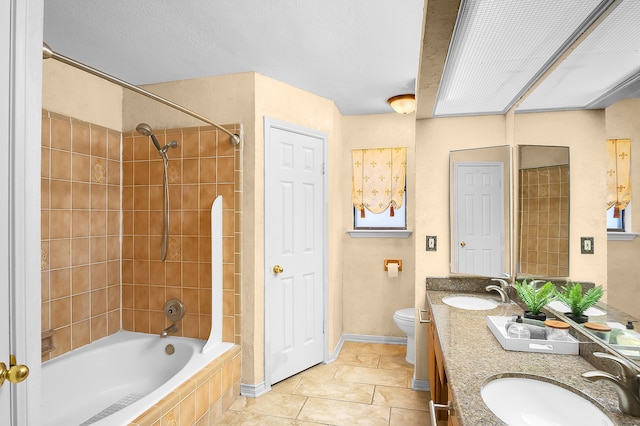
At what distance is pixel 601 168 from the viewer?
1.24m

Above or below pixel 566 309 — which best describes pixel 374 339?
below

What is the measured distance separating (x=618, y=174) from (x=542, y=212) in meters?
0.83

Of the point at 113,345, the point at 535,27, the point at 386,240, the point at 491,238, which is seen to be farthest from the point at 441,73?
the point at 113,345

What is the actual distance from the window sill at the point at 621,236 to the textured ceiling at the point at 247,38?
141 centimetres

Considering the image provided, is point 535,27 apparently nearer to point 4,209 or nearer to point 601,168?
point 601,168

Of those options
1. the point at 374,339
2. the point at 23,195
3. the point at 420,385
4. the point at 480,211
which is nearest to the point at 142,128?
the point at 23,195

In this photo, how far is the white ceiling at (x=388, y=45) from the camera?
4.34 ft

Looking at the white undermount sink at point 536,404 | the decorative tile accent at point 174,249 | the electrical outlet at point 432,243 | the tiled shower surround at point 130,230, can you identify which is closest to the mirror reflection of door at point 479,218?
the electrical outlet at point 432,243

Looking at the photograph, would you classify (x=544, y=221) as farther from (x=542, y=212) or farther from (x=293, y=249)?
(x=293, y=249)

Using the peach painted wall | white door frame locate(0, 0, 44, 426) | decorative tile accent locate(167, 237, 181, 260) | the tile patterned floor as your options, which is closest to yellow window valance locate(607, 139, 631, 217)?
white door frame locate(0, 0, 44, 426)

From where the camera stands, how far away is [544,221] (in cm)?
190

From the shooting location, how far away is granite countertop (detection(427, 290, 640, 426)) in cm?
102

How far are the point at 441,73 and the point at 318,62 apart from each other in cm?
99

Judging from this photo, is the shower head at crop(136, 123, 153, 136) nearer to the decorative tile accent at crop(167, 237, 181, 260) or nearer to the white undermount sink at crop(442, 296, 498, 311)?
the decorative tile accent at crop(167, 237, 181, 260)
